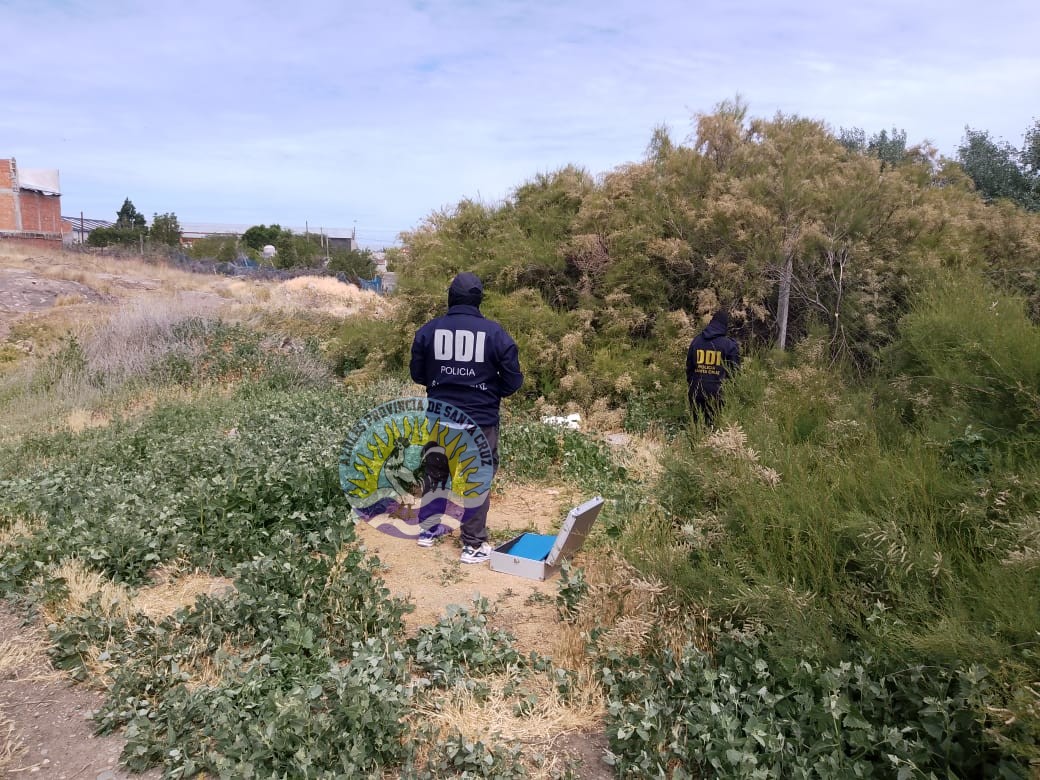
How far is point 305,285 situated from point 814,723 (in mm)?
25068

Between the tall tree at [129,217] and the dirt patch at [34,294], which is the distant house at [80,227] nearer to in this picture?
the tall tree at [129,217]

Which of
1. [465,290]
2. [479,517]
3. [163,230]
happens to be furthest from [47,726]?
[163,230]

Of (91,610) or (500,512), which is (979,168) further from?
(91,610)

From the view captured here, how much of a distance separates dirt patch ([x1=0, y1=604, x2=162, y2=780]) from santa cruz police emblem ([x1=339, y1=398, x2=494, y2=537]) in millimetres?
2150

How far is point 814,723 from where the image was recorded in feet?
8.34

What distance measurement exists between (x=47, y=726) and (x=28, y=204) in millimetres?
53917

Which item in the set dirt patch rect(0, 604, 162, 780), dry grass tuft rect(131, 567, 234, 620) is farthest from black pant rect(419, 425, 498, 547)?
dirt patch rect(0, 604, 162, 780)

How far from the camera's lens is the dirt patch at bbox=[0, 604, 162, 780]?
9.08ft

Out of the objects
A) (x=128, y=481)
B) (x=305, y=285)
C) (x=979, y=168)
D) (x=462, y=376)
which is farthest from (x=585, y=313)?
(x=305, y=285)

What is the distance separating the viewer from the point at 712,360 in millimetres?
6953

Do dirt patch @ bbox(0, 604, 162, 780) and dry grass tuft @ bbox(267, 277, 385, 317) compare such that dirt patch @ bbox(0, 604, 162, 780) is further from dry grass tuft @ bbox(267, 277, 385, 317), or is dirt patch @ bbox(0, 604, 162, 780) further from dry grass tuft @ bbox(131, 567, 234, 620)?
dry grass tuft @ bbox(267, 277, 385, 317)

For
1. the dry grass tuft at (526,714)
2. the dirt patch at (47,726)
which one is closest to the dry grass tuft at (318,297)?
the dirt patch at (47,726)

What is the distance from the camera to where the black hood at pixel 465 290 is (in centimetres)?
474

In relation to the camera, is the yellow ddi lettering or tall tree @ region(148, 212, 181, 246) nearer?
the yellow ddi lettering
